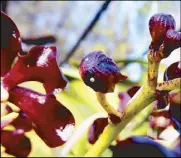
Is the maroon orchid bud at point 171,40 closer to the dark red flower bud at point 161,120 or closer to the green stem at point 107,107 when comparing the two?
the green stem at point 107,107

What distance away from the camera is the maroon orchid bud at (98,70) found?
242 millimetres

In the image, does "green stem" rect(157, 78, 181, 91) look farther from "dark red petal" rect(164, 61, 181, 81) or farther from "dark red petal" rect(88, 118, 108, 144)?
"dark red petal" rect(88, 118, 108, 144)

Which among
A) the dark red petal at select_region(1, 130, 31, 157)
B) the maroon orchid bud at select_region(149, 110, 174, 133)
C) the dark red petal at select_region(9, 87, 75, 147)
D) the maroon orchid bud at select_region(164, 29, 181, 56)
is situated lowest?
the dark red petal at select_region(1, 130, 31, 157)

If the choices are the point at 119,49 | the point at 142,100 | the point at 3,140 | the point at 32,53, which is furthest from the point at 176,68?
the point at 119,49

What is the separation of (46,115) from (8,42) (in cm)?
7

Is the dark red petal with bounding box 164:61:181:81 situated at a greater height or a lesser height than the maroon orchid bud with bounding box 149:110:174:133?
greater

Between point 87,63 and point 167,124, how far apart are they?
8.9 inches

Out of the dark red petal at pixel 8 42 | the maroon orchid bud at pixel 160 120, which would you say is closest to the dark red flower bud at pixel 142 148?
the maroon orchid bud at pixel 160 120

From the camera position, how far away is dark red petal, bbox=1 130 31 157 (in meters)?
0.46

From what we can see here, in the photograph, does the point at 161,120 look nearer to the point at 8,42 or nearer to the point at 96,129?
the point at 96,129

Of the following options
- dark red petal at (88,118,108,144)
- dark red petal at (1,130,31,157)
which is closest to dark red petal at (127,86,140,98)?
dark red petal at (88,118,108,144)

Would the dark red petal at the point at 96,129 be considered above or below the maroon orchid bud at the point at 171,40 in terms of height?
below

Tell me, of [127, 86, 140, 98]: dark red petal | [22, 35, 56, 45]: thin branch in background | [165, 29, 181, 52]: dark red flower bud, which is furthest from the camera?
[22, 35, 56, 45]: thin branch in background

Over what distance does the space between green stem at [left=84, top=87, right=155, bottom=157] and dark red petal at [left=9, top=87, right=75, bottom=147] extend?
0.09 feet
